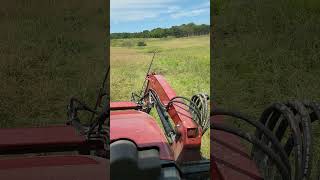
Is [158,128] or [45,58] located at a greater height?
[45,58]

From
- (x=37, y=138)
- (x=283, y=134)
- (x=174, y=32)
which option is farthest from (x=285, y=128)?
(x=37, y=138)

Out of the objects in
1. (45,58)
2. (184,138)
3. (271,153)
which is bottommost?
(184,138)

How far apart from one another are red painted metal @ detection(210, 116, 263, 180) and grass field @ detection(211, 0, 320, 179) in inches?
113

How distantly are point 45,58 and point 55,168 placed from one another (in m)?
3.48

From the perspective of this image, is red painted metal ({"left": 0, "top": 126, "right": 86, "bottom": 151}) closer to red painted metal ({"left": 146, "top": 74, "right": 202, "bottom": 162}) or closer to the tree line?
red painted metal ({"left": 146, "top": 74, "right": 202, "bottom": 162})

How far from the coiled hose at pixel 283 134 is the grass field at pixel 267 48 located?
297 cm

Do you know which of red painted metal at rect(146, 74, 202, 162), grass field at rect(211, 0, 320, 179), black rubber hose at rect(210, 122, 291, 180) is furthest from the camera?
grass field at rect(211, 0, 320, 179)

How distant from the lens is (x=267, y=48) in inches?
187

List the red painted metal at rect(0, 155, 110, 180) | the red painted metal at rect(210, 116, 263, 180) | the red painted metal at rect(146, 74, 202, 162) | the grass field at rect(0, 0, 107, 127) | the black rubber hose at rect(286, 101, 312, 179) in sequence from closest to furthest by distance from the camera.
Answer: the black rubber hose at rect(286, 101, 312, 179), the red painted metal at rect(210, 116, 263, 180), the red painted metal at rect(0, 155, 110, 180), the red painted metal at rect(146, 74, 202, 162), the grass field at rect(0, 0, 107, 127)

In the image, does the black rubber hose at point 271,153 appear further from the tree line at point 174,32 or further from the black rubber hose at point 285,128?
the tree line at point 174,32

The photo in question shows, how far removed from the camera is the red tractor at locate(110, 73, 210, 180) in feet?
4.19

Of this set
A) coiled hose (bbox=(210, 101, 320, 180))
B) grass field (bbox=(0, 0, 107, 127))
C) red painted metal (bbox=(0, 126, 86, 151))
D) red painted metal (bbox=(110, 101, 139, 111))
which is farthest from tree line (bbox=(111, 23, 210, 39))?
grass field (bbox=(0, 0, 107, 127))

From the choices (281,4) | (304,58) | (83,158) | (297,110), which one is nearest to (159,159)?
(83,158)

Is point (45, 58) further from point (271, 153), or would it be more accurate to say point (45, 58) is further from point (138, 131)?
point (271, 153)
